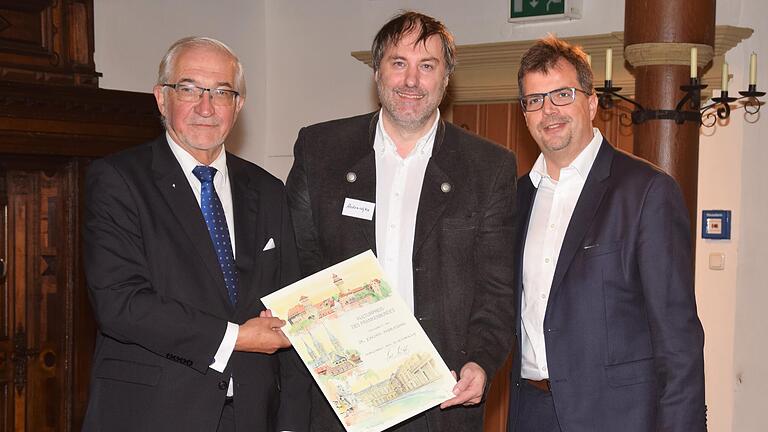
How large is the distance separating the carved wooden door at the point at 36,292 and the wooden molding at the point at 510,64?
2319 millimetres

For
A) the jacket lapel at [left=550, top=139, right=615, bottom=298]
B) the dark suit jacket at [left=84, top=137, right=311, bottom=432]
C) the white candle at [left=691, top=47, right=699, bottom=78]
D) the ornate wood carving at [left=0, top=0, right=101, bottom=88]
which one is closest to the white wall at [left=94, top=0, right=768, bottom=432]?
the ornate wood carving at [left=0, top=0, right=101, bottom=88]

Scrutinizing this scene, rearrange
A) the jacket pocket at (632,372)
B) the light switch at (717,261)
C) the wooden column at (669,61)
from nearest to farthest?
the jacket pocket at (632,372)
the wooden column at (669,61)
the light switch at (717,261)

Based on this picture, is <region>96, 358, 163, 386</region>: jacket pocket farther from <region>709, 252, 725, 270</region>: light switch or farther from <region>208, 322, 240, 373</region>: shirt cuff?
<region>709, 252, 725, 270</region>: light switch

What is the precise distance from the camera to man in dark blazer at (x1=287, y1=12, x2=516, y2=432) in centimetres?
264

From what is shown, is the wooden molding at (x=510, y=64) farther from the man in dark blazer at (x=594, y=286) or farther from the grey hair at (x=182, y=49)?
the grey hair at (x=182, y=49)

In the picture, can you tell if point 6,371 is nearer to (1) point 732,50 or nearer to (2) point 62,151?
(2) point 62,151

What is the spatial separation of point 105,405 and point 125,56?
3.68 metres

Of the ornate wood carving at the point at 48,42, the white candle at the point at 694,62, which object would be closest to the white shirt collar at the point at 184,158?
the white candle at the point at 694,62

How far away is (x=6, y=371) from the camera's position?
17.2 feet

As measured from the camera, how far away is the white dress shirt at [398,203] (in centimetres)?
265

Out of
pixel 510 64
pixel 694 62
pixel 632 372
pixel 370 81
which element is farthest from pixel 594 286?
pixel 370 81

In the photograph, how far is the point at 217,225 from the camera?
2490 mm

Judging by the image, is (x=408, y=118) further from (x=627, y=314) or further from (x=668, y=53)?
(x=668, y=53)

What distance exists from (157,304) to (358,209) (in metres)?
0.65
